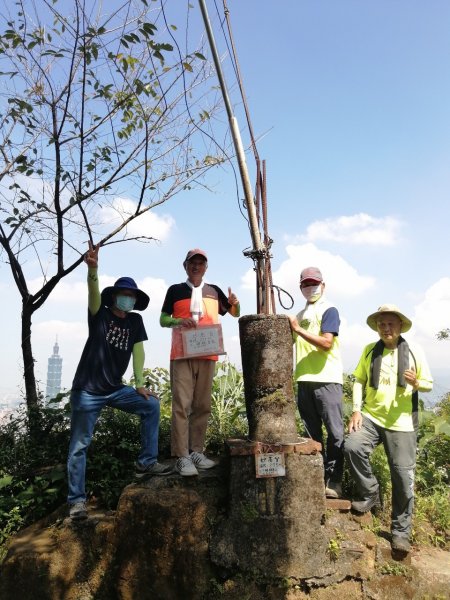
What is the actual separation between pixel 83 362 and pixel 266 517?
6.68 feet

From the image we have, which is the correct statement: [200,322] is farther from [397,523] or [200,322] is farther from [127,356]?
[397,523]

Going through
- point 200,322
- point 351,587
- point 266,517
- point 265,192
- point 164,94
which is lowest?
point 351,587

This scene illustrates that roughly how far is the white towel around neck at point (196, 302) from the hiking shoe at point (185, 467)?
1.25m

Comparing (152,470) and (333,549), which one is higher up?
(152,470)

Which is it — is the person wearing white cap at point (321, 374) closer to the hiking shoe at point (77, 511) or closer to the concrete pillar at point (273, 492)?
the concrete pillar at point (273, 492)

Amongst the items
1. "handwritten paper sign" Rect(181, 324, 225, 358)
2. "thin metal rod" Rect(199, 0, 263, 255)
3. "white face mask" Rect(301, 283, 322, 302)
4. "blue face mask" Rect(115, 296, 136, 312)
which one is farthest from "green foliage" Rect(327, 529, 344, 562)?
"blue face mask" Rect(115, 296, 136, 312)

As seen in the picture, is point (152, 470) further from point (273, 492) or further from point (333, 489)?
Answer: point (333, 489)

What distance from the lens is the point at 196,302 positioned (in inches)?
166

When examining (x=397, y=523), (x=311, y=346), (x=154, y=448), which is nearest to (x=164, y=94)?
(x=311, y=346)

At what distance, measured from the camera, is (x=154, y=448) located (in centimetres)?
420

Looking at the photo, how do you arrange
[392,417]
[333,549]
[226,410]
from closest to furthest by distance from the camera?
[333,549] → [392,417] → [226,410]

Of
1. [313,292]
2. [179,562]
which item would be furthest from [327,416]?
[179,562]

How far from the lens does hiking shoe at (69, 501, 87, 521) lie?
13.0ft

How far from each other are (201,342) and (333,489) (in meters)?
1.83
